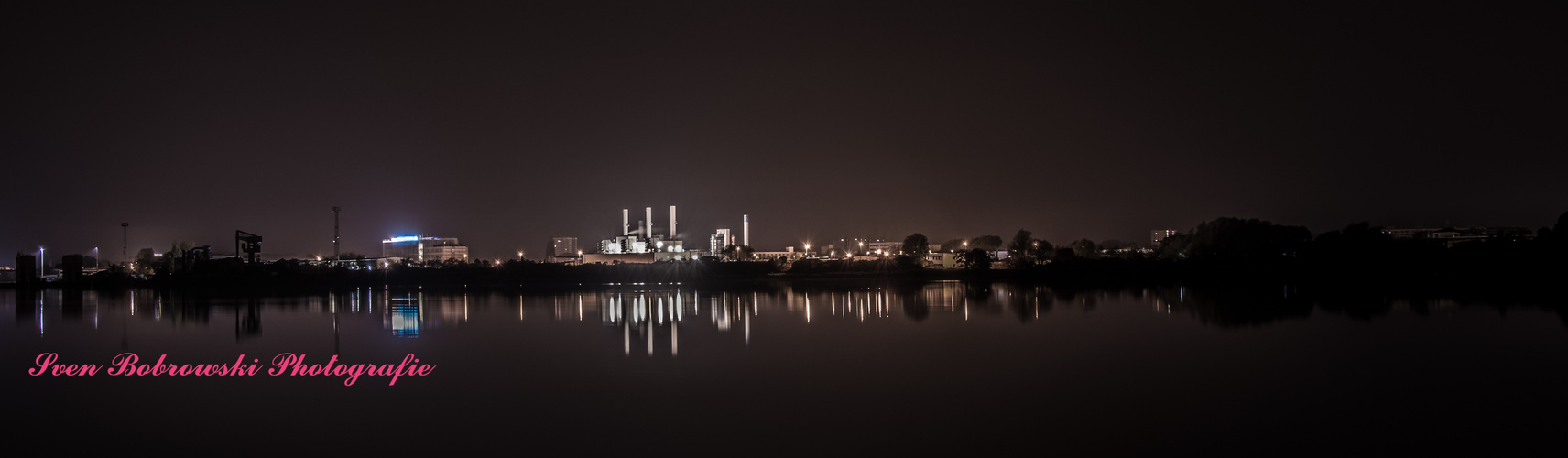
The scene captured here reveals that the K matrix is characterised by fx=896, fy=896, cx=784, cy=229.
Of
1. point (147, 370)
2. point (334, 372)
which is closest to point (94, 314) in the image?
point (147, 370)

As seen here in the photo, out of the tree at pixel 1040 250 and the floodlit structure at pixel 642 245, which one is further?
the floodlit structure at pixel 642 245

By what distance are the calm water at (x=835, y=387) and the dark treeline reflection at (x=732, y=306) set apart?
354mm

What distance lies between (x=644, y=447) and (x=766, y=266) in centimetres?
4929

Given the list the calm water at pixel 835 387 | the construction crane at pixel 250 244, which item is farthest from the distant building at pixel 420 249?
the calm water at pixel 835 387

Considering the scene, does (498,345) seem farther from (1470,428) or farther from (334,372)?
(1470,428)

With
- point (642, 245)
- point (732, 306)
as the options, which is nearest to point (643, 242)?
point (642, 245)

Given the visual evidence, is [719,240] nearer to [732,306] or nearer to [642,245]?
[642,245]

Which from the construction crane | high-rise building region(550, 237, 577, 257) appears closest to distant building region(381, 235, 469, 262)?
high-rise building region(550, 237, 577, 257)

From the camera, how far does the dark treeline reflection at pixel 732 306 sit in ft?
66.7

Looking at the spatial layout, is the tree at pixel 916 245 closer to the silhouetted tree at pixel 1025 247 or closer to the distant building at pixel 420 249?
the silhouetted tree at pixel 1025 247

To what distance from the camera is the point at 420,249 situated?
12606 cm

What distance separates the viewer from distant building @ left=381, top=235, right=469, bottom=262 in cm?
12875

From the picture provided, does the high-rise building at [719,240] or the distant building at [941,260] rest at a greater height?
the high-rise building at [719,240]

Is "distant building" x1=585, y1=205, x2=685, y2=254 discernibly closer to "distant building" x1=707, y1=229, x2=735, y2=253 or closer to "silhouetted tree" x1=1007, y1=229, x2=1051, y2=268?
"distant building" x1=707, y1=229, x2=735, y2=253
